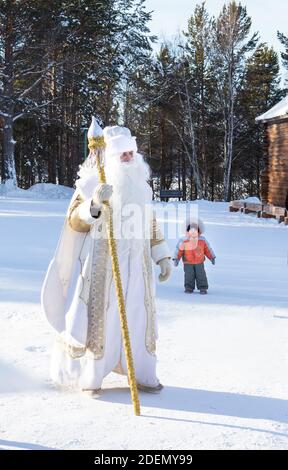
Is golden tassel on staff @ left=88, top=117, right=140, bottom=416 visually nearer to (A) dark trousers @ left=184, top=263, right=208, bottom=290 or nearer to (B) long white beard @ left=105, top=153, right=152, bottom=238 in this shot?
(B) long white beard @ left=105, top=153, right=152, bottom=238

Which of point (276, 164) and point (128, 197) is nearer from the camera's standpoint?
point (128, 197)

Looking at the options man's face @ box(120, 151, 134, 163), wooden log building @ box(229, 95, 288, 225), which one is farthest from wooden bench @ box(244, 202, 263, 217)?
man's face @ box(120, 151, 134, 163)

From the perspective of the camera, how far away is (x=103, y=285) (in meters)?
3.96

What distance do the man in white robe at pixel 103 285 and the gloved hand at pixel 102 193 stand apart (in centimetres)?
14

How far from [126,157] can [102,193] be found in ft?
1.63

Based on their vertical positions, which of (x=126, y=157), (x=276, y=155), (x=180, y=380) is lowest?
(x=180, y=380)

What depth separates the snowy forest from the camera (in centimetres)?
2588

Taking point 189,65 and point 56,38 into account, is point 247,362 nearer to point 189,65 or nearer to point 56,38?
point 56,38

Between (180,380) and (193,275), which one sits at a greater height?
(193,275)

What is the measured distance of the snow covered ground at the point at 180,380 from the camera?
3368mm

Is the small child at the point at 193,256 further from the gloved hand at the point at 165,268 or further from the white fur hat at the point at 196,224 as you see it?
the gloved hand at the point at 165,268

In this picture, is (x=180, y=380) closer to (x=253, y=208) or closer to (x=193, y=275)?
(x=193, y=275)

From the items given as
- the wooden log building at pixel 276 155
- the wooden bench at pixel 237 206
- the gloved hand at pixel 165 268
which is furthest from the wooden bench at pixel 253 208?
the gloved hand at pixel 165 268

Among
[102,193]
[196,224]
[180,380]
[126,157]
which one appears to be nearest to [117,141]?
[126,157]
